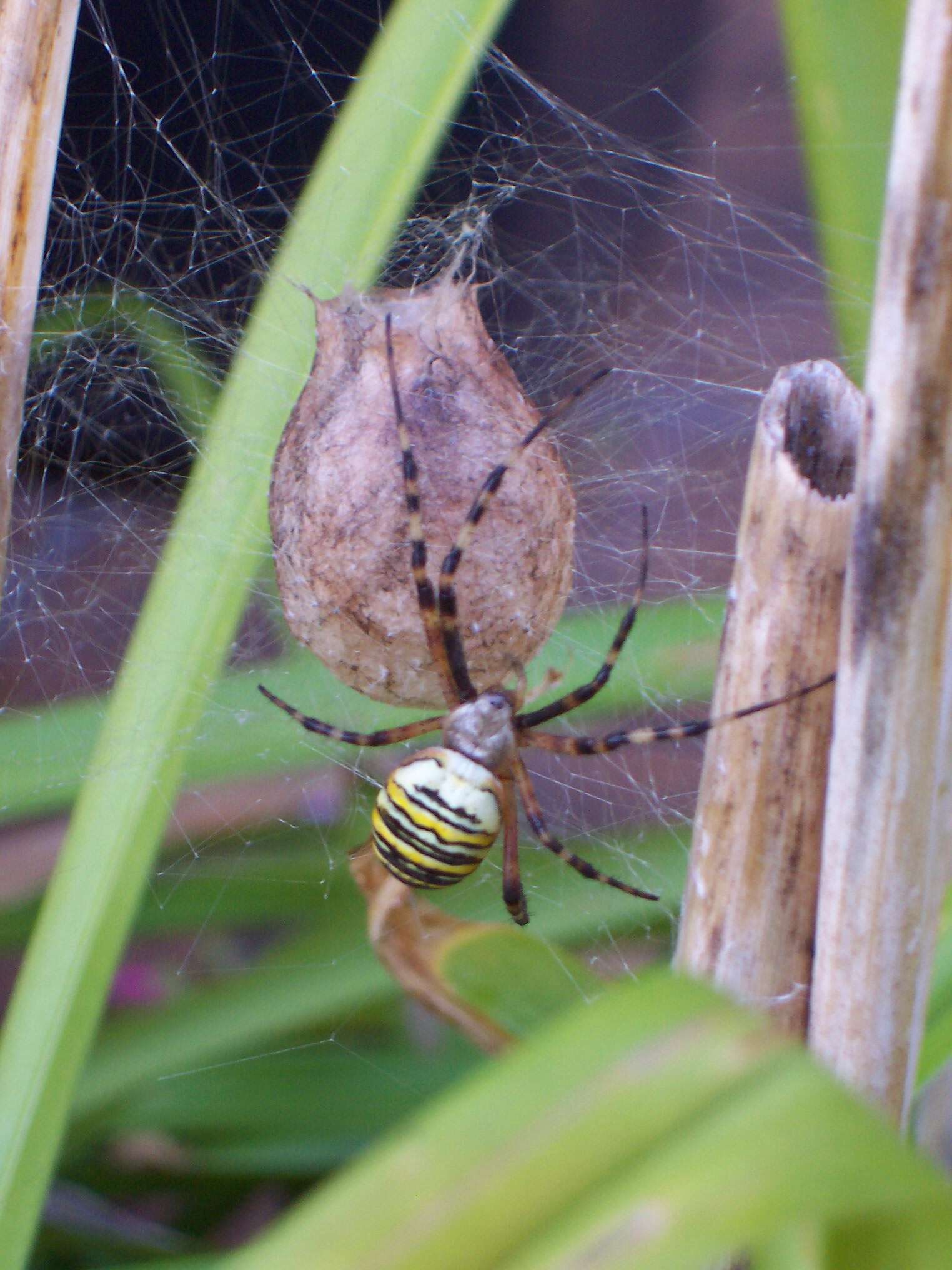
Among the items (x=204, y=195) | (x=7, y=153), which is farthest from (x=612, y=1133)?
(x=204, y=195)

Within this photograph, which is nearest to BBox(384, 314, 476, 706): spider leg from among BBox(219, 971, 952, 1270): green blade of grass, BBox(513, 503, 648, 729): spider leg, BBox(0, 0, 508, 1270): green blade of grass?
BBox(0, 0, 508, 1270): green blade of grass

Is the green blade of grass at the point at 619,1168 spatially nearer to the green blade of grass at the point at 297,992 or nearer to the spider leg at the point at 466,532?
the spider leg at the point at 466,532

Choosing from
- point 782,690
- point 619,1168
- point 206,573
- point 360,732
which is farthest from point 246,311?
point 619,1168

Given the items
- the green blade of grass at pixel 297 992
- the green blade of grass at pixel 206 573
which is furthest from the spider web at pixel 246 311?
→ the green blade of grass at pixel 206 573

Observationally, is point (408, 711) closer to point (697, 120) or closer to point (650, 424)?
point (650, 424)

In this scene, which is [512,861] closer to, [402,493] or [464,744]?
[464,744]

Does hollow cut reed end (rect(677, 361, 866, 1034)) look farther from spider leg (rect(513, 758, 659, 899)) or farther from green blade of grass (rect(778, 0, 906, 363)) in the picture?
spider leg (rect(513, 758, 659, 899))
